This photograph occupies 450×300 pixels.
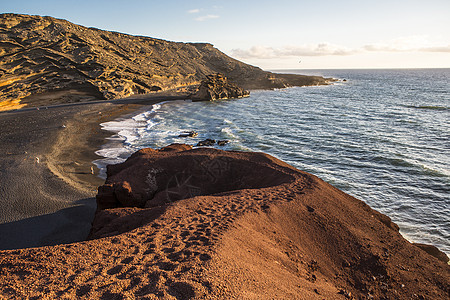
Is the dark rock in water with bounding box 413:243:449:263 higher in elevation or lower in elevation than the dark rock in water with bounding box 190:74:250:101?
lower

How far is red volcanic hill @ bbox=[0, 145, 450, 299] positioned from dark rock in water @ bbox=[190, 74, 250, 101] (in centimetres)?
4762

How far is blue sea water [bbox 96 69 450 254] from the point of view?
14234 millimetres

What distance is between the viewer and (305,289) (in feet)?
18.6

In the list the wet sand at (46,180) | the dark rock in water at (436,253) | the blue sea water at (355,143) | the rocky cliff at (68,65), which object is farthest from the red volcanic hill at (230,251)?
the rocky cliff at (68,65)

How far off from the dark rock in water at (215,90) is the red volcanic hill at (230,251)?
47.6 metres

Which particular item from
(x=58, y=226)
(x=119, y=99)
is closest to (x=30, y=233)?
(x=58, y=226)

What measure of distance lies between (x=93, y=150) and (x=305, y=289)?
21481 mm

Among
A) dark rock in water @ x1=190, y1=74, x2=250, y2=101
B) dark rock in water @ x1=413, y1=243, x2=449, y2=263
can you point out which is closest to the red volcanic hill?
dark rock in water @ x1=413, y1=243, x2=449, y2=263

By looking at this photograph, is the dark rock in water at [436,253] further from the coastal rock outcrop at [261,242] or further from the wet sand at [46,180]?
the wet sand at [46,180]

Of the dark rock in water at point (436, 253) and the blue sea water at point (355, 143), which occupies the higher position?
the blue sea water at point (355, 143)

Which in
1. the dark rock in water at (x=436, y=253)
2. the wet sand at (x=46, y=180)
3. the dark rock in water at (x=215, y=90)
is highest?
the dark rock in water at (x=215, y=90)

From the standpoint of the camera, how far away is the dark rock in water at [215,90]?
57.5 m

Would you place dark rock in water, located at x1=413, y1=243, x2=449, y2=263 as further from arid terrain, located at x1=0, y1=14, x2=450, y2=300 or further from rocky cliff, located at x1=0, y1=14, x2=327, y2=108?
rocky cliff, located at x1=0, y1=14, x2=327, y2=108

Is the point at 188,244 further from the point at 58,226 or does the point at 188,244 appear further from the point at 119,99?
the point at 119,99
